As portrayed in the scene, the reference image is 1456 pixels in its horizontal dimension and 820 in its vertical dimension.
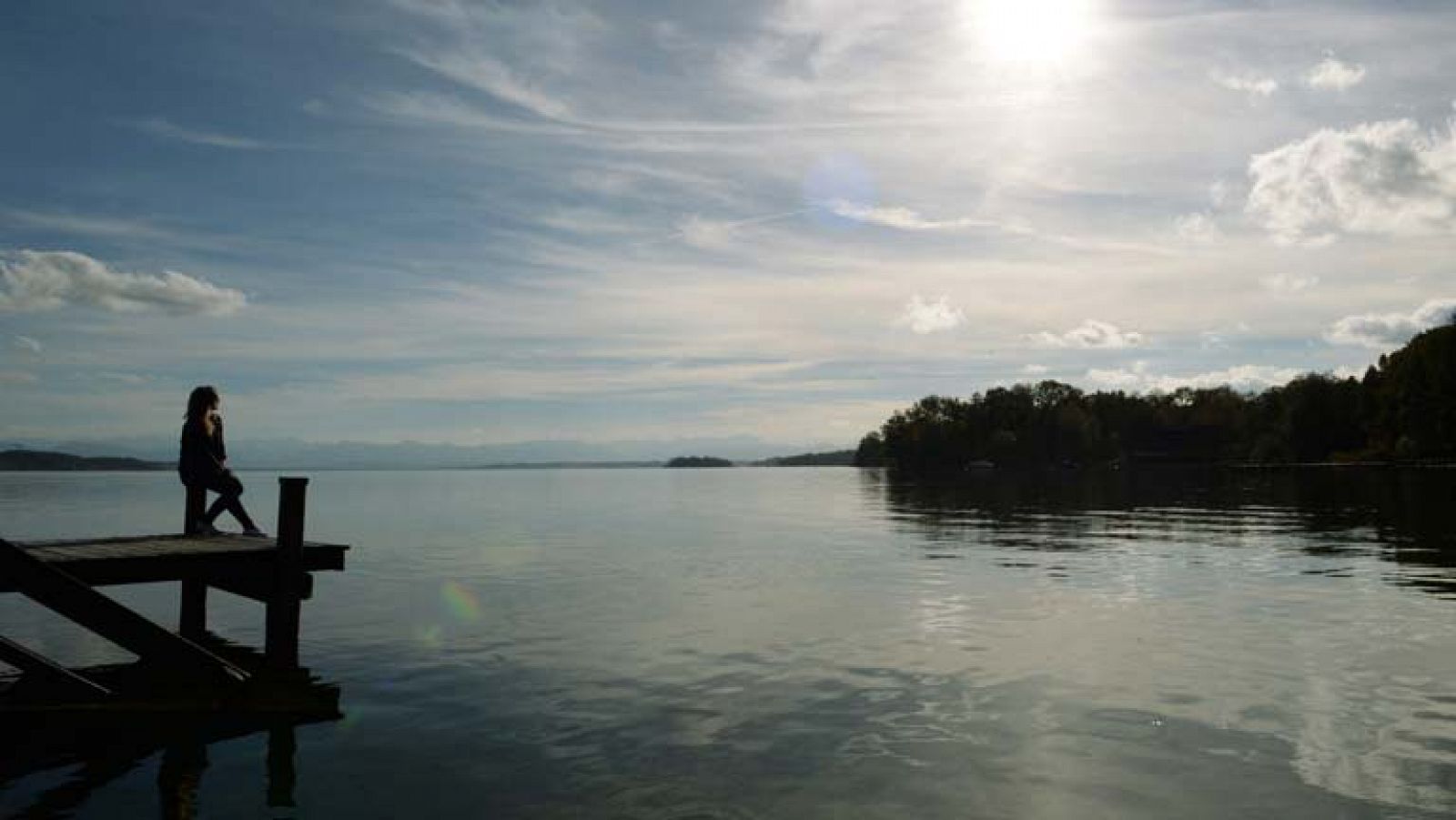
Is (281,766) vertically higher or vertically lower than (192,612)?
lower

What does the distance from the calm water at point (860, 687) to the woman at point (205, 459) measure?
3.30 metres

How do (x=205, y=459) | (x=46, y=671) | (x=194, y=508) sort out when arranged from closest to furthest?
1. (x=46, y=671)
2. (x=205, y=459)
3. (x=194, y=508)

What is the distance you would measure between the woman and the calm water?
130 inches

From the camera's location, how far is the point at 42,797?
1098 cm

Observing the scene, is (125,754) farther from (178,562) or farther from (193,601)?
(193,601)

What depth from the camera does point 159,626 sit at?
14.0 metres

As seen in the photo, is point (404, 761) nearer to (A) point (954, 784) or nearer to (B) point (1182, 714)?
(A) point (954, 784)

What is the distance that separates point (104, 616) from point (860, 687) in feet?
36.4

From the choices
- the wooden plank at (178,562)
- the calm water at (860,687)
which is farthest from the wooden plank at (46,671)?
the calm water at (860,687)

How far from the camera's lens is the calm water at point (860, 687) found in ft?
36.0

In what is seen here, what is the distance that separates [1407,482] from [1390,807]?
103 m

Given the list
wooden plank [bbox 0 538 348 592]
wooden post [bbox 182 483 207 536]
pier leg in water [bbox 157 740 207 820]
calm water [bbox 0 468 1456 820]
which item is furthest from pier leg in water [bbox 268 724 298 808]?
wooden post [bbox 182 483 207 536]

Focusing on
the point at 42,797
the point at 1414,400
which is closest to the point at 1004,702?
the point at 42,797

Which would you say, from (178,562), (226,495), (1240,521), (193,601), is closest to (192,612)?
(193,601)
